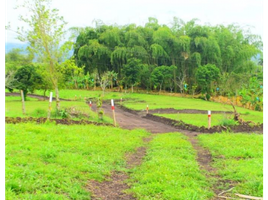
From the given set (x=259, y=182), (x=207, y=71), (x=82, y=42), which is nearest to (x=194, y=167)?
(x=259, y=182)

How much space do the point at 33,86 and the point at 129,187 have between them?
23.2m

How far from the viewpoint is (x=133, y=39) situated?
1436 inches

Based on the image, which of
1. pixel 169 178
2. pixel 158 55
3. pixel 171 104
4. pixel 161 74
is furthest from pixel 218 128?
pixel 158 55

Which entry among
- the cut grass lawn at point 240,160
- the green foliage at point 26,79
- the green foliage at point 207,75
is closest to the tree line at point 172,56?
the green foliage at point 207,75

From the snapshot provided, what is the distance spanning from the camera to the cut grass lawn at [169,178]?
4.77m

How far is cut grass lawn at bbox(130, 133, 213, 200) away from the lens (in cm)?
477

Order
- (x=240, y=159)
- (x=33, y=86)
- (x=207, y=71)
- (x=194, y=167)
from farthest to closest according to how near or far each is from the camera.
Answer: (x=207, y=71) < (x=33, y=86) < (x=240, y=159) < (x=194, y=167)

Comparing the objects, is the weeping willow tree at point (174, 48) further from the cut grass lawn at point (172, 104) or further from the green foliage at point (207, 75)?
the cut grass lawn at point (172, 104)

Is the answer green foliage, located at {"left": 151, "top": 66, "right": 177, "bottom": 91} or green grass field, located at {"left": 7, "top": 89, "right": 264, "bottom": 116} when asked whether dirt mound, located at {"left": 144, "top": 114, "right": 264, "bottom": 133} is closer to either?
green grass field, located at {"left": 7, "top": 89, "right": 264, "bottom": 116}

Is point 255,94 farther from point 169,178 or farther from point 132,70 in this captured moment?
point 169,178

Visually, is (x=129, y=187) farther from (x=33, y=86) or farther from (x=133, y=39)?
(x=133, y=39)

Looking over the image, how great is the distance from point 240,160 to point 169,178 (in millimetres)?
2584

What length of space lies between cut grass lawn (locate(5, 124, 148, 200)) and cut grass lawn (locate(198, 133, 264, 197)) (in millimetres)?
2369

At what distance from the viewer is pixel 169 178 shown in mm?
5414
